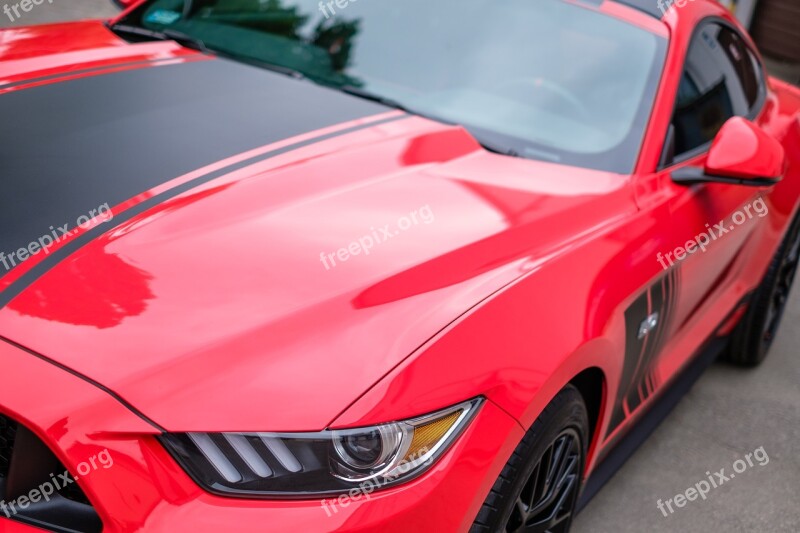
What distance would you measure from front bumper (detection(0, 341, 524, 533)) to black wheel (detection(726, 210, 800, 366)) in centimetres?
290

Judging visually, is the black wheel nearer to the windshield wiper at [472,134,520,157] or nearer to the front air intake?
the windshield wiper at [472,134,520,157]

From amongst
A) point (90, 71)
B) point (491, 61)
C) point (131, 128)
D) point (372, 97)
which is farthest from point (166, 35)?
point (491, 61)

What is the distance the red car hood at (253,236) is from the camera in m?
1.67

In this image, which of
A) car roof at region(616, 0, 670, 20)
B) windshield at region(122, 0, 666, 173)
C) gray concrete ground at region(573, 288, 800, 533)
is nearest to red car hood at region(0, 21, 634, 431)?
windshield at region(122, 0, 666, 173)

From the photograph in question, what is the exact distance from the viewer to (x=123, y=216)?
6.64ft

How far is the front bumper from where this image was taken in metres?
1.52

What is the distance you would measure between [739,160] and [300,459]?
68.5 inches

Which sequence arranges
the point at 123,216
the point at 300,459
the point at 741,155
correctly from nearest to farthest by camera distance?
the point at 300,459 → the point at 123,216 → the point at 741,155

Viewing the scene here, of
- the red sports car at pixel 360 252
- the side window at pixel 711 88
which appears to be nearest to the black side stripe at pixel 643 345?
the red sports car at pixel 360 252

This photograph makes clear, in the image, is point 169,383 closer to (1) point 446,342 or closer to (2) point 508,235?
(1) point 446,342

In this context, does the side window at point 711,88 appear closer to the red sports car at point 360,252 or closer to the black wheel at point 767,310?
the red sports car at point 360,252

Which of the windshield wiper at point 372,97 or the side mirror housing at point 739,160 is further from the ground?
the windshield wiper at point 372,97

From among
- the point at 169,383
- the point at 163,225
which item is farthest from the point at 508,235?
the point at 169,383

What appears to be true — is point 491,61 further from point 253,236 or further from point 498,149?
point 253,236
